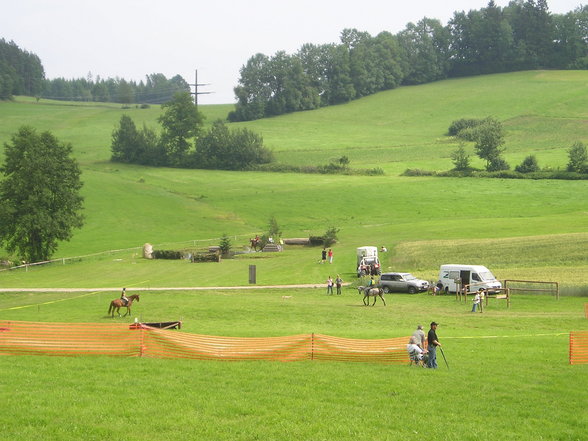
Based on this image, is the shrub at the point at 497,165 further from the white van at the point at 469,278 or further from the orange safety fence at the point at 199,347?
the orange safety fence at the point at 199,347

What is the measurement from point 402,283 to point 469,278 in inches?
179

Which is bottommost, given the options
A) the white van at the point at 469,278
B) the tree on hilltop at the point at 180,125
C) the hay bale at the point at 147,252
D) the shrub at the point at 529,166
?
the hay bale at the point at 147,252

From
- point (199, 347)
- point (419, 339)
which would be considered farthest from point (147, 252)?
point (419, 339)

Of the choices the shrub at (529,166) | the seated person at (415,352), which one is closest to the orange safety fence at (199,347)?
the seated person at (415,352)

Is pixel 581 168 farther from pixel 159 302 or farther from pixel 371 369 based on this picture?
pixel 371 369

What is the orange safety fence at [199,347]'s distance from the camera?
2441 cm

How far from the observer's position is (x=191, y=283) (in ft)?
175

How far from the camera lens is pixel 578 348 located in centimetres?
2484

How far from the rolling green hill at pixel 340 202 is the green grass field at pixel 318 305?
1.38 ft

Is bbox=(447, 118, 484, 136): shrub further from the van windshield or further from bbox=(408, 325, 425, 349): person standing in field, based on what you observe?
bbox=(408, 325, 425, 349): person standing in field

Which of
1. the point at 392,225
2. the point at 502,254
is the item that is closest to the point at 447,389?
the point at 502,254

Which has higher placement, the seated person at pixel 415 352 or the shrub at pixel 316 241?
the seated person at pixel 415 352

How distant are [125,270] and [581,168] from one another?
7696cm

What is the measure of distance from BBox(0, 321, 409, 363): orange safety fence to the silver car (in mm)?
23599
